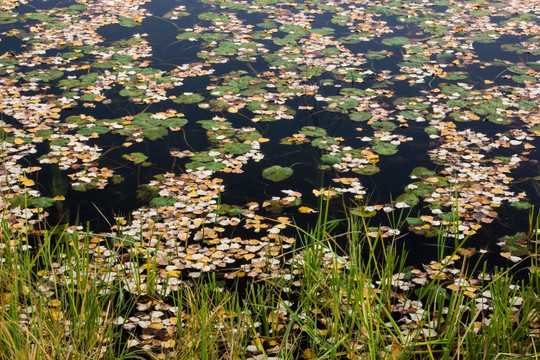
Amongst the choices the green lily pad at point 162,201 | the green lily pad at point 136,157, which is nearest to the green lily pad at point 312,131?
the green lily pad at point 136,157

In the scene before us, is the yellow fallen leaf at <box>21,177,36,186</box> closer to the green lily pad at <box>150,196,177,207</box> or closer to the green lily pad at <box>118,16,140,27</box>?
the green lily pad at <box>150,196,177,207</box>

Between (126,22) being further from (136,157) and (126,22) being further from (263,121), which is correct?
(136,157)

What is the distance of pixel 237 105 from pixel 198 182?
158 centimetres

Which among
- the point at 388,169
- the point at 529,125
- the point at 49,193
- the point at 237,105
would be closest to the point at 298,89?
the point at 237,105

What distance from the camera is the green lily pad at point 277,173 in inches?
206

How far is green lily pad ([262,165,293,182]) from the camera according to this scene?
523 cm

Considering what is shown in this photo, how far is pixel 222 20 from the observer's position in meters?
8.94

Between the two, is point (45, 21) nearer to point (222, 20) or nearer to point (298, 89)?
point (222, 20)

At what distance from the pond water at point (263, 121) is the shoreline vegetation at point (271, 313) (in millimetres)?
401

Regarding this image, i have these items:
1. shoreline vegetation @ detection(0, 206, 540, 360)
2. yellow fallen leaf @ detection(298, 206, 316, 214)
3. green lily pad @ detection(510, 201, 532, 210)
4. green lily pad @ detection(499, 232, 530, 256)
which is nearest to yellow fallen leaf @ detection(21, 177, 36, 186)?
shoreline vegetation @ detection(0, 206, 540, 360)

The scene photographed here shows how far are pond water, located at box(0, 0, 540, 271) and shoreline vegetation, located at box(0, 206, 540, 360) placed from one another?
401 mm

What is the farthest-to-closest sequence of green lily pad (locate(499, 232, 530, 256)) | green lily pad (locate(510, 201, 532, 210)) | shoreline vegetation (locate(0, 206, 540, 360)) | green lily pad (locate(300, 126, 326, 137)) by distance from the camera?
green lily pad (locate(300, 126, 326, 137)), green lily pad (locate(510, 201, 532, 210)), green lily pad (locate(499, 232, 530, 256)), shoreline vegetation (locate(0, 206, 540, 360))

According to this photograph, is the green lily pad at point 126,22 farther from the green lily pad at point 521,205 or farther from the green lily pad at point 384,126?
the green lily pad at point 521,205

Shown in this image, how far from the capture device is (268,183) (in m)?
5.17
